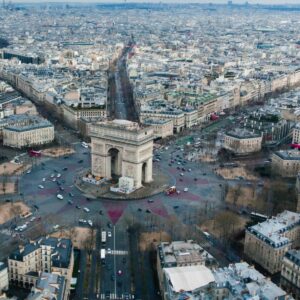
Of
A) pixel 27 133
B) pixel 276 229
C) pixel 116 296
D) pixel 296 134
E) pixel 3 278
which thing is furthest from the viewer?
pixel 296 134

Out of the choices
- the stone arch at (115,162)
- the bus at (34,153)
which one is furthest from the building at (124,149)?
the bus at (34,153)

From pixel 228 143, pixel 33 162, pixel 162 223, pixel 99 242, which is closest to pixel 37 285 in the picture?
pixel 99 242

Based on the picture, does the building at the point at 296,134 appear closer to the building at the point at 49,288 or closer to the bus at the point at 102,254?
the bus at the point at 102,254

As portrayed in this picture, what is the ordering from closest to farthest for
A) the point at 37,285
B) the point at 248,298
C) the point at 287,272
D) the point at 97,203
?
the point at 248,298, the point at 37,285, the point at 287,272, the point at 97,203

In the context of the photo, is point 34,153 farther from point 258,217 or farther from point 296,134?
point 296,134

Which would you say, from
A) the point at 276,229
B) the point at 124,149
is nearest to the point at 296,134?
the point at 124,149

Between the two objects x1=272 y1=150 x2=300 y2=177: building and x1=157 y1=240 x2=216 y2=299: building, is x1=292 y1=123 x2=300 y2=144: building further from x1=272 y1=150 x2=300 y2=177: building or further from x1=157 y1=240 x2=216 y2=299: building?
x1=157 y1=240 x2=216 y2=299: building

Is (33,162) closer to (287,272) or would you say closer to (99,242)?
(99,242)

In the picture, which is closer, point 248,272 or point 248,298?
point 248,298
